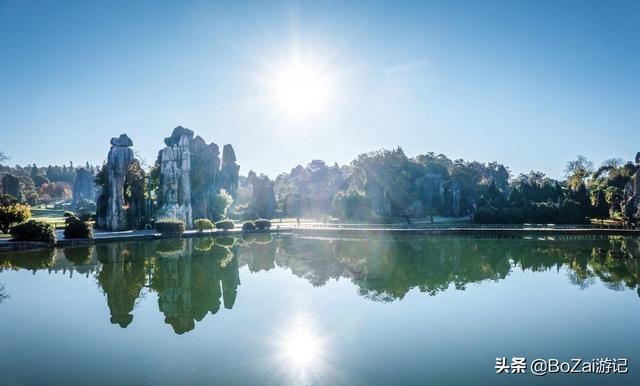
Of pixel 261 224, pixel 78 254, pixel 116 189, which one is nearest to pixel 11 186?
pixel 116 189

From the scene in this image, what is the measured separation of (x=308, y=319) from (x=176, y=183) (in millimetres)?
37703

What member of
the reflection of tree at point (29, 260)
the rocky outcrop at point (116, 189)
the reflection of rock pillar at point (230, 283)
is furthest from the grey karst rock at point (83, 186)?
the reflection of rock pillar at point (230, 283)

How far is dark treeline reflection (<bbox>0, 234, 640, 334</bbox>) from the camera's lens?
15.2m

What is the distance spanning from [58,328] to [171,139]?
4190cm

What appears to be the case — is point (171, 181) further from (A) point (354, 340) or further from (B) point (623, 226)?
(B) point (623, 226)

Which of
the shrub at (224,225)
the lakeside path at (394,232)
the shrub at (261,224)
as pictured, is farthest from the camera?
the shrub at (261,224)

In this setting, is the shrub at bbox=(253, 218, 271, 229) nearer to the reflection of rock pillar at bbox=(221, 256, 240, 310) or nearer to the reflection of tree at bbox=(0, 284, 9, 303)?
the reflection of rock pillar at bbox=(221, 256, 240, 310)

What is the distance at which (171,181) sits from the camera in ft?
148

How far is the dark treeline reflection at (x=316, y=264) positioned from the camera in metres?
15.2

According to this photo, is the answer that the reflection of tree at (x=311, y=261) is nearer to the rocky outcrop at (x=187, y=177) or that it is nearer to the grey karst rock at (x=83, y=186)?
the rocky outcrop at (x=187, y=177)

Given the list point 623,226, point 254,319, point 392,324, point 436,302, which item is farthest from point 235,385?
point 623,226

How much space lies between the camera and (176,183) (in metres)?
45.4

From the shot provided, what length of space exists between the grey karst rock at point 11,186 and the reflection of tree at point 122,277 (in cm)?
6457

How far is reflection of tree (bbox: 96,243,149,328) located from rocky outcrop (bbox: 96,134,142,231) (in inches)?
442
